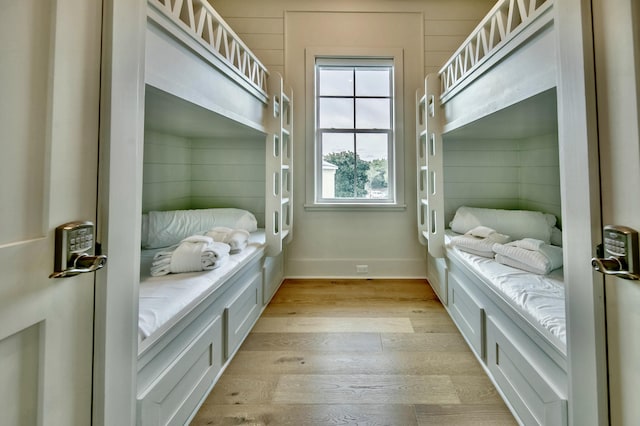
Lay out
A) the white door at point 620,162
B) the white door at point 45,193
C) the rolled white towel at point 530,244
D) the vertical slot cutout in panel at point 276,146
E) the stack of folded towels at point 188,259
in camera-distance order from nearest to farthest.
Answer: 1. the white door at point 45,193
2. the white door at point 620,162
3. the stack of folded towels at point 188,259
4. the rolled white towel at point 530,244
5. the vertical slot cutout in panel at point 276,146

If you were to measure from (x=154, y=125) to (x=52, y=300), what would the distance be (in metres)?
1.89

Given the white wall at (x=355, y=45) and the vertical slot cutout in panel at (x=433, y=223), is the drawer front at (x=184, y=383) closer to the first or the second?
the white wall at (x=355, y=45)

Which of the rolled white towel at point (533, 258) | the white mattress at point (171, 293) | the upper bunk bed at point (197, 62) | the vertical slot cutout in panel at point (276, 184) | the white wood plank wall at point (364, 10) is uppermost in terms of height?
the white wood plank wall at point (364, 10)

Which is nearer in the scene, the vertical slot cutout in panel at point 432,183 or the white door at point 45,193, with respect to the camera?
the white door at point 45,193

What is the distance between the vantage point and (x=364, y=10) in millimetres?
2934

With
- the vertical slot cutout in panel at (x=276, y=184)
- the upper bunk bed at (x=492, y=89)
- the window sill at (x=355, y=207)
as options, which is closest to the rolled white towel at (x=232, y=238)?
the vertical slot cutout in panel at (x=276, y=184)

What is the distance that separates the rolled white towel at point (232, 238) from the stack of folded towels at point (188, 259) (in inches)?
13.9

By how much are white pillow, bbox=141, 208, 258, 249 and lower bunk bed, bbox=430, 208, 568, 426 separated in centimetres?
195

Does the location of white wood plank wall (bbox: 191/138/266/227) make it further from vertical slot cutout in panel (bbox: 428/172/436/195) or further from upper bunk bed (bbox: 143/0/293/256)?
vertical slot cutout in panel (bbox: 428/172/436/195)

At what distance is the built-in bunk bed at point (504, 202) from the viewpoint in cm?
107

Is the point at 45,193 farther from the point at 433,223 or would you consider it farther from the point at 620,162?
the point at 433,223

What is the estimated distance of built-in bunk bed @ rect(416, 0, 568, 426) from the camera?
1.07 meters

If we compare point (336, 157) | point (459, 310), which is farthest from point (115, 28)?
point (336, 157)

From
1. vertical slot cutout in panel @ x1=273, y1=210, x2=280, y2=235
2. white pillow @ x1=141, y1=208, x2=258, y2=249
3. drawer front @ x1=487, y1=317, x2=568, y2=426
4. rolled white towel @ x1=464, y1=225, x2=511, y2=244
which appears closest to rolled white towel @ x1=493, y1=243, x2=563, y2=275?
rolled white towel @ x1=464, y1=225, x2=511, y2=244
